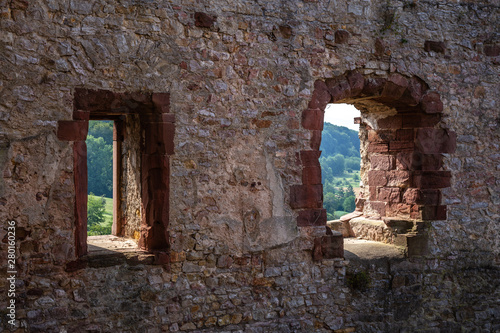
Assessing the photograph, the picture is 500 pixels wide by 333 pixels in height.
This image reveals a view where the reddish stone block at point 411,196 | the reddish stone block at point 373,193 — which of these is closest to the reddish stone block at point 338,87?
the reddish stone block at point 411,196

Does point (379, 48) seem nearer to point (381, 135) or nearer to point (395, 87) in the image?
point (395, 87)

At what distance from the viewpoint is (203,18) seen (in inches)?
227

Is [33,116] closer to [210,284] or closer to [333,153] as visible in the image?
[210,284]

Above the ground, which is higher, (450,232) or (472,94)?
(472,94)

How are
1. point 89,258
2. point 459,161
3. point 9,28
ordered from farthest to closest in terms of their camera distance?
point 459,161 < point 89,258 < point 9,28

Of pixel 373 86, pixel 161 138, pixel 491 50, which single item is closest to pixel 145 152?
pixel 161 138

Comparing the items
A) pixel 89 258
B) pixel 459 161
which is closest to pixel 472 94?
pixel 459 161

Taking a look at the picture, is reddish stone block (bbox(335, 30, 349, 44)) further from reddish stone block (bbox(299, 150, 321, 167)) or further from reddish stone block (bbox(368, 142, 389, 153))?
reddish stone block (bbox(368, 142, 389, 153))

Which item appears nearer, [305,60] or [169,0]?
[169,0]

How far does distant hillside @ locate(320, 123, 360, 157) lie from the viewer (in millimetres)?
30312

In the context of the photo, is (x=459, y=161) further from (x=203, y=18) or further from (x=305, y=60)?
(x=203, y=18)

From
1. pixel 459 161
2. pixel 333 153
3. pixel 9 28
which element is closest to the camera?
pixel 9 28

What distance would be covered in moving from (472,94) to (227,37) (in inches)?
128

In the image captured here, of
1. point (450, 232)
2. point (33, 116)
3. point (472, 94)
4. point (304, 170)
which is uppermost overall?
point (472, 94)
